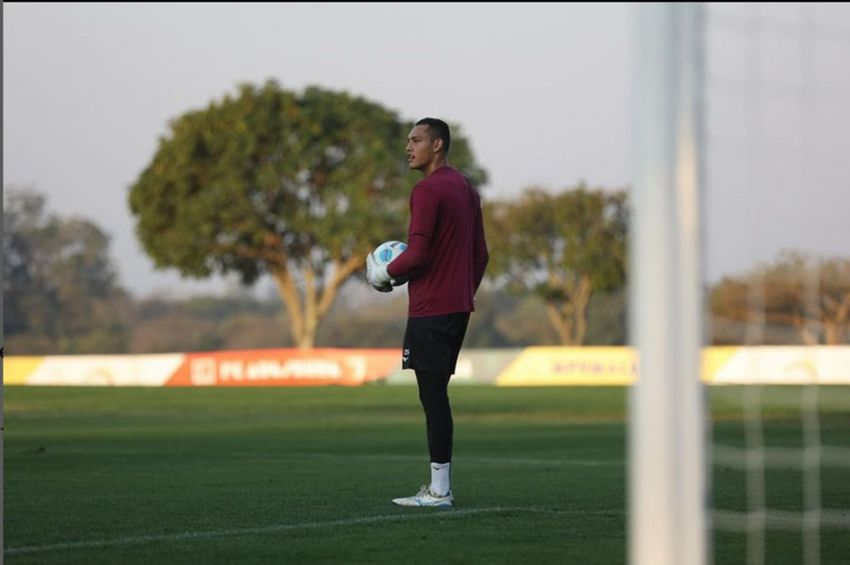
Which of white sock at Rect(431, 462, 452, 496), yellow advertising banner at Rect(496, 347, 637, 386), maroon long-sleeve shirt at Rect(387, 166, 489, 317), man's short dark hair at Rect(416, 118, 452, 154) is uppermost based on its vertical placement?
man's short dark hair at Rect(416, 118, 452, 154)

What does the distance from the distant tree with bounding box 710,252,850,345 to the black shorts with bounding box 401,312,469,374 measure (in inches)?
51.4

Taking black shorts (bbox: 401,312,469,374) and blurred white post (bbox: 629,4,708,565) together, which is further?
black shorts (bbox: 401,312,469,374)

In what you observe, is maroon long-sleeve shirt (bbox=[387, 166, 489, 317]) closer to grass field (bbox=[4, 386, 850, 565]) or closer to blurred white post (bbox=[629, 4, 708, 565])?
grass field (bbox=[4, 386, 850, 565])

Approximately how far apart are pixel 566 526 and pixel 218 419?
17813 millimetres

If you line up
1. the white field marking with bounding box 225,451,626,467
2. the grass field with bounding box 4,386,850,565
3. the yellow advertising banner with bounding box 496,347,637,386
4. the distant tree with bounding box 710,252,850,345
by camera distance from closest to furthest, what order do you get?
1. the distant tree with bounding box 710,252,850,345
2. the grass field with bounding box 4,386,850,565
3. the white field marking with bounding box 225,451,626,467
4. the yellow advertising banner with bounding box 496,347,637,386

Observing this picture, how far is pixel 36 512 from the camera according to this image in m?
8.34

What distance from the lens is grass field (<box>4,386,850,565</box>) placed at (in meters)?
6.67

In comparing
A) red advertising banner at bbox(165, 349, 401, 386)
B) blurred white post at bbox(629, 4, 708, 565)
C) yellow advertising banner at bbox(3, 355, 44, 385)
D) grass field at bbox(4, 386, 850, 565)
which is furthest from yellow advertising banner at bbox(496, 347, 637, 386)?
blurred white post at bbox(629, 4, 708, 565)

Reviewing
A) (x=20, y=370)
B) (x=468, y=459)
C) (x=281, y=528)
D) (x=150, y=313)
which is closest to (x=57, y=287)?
(x=150, y=313)

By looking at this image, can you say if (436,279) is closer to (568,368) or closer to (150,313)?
(568,368)

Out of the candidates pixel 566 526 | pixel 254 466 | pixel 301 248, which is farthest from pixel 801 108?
pixel 301 248

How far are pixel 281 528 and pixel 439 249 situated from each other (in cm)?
197

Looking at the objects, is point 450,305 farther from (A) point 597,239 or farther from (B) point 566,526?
(A) point 597,239

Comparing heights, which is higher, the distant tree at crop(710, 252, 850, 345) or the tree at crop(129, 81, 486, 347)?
the tree at crop(129, 81, 486, 347)
